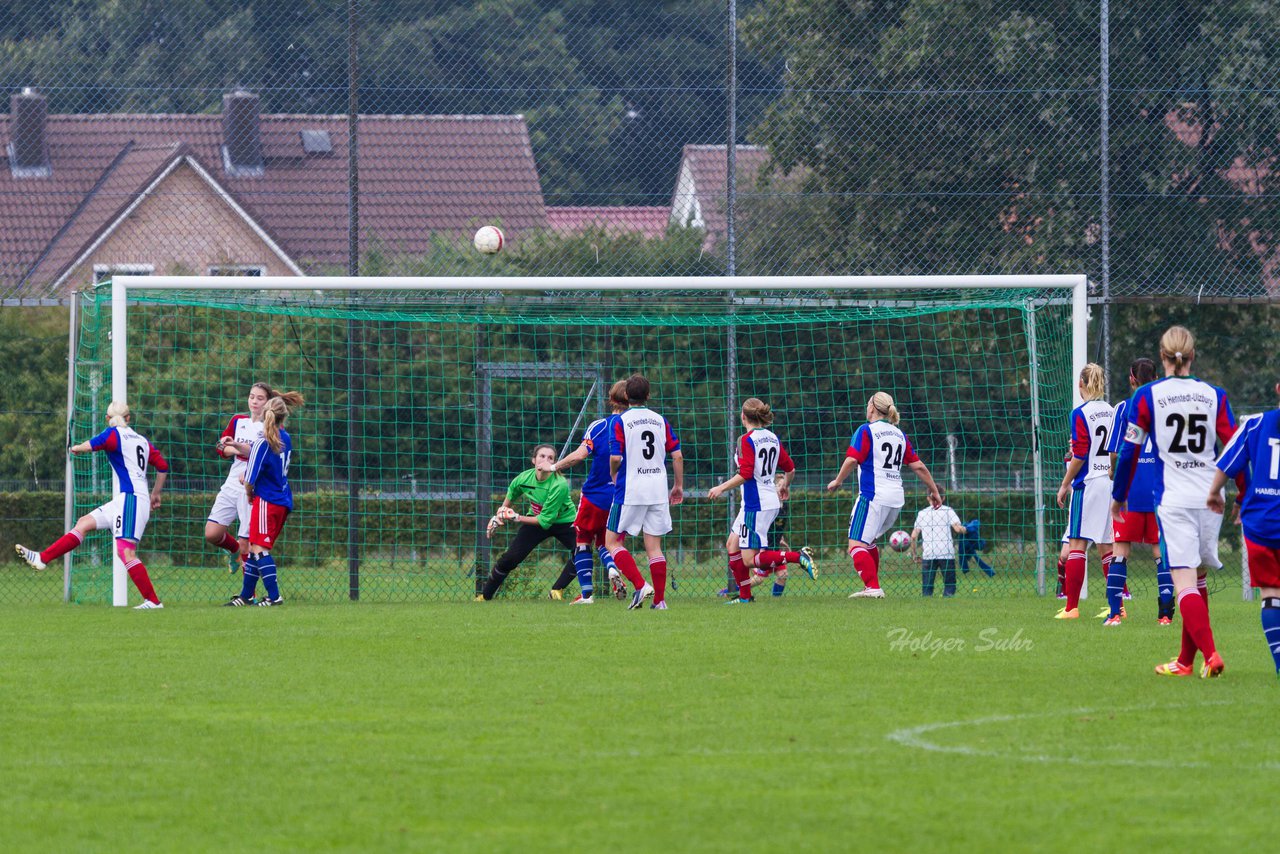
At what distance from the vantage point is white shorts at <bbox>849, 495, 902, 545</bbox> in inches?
600

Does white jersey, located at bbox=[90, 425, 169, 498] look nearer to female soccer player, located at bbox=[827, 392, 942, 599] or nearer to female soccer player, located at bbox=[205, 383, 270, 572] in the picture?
female soccer player, located at bbox=[205, 383, 270, 572]

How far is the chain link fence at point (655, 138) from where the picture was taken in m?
17.5

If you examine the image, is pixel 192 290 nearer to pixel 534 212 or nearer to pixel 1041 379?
pixel 534 212

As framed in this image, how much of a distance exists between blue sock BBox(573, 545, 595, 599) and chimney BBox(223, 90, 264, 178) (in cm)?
577

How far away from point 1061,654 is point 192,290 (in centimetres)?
919

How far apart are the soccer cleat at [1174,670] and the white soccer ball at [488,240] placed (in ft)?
30.0

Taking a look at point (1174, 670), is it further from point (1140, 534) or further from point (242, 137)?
A: point (242, 137)

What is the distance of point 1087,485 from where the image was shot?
1356cm

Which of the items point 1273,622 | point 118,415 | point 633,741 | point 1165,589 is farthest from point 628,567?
point 633,741

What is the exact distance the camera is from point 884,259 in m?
18.1

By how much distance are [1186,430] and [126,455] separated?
Result: 8.79 m

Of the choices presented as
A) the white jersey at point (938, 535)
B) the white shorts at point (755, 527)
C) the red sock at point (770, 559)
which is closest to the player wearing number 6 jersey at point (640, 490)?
the white shorts at point (755, 527)

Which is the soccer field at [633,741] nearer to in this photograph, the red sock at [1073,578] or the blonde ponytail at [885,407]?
the red sock at [1073,578]

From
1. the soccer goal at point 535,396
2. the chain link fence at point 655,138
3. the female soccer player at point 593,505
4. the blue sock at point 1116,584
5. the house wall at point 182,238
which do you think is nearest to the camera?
the blue sock at point 1116,584
